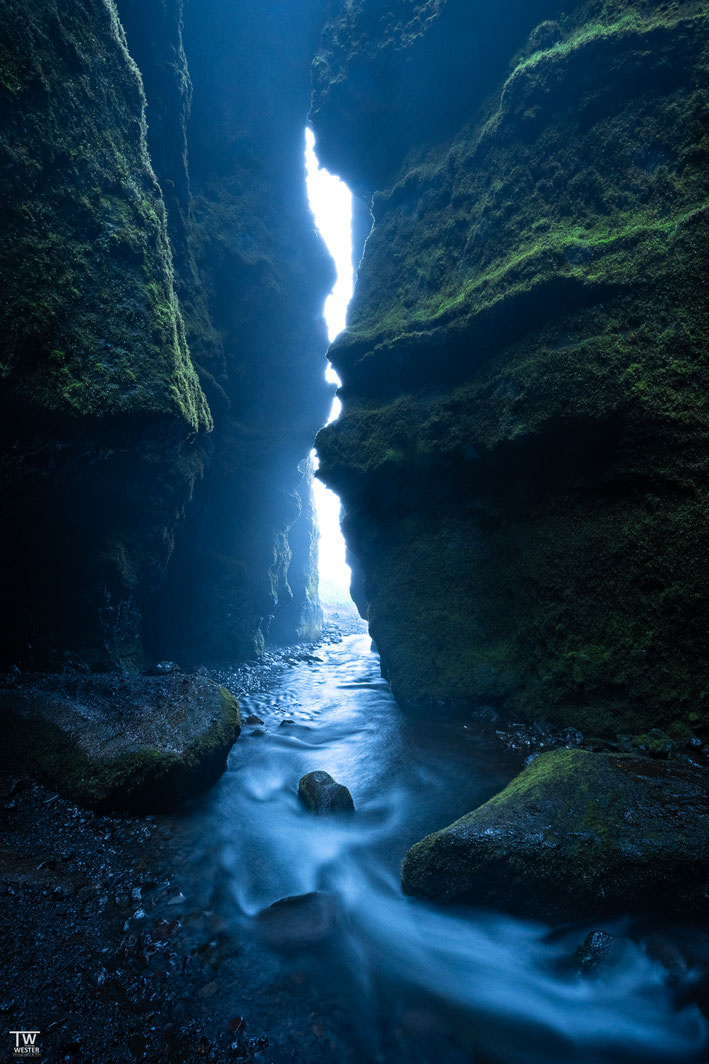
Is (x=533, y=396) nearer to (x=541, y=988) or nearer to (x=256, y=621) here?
(x=541, y=988)

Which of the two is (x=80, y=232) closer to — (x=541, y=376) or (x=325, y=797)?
(x=541, y=376)

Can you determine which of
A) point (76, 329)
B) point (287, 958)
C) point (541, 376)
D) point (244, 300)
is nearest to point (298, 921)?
point (287, 958)

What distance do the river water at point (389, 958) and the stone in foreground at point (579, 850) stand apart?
26 centimetres

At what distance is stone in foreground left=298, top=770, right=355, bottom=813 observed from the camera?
7.02 m

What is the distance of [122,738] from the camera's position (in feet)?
21.1

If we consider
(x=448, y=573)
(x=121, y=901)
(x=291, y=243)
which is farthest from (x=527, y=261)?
(x=291, y=243)

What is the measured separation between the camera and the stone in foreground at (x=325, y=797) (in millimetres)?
7020

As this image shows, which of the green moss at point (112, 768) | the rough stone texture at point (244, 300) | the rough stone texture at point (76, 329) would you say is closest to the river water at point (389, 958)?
the green moss at point (112, 768)

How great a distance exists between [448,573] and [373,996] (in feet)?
26.9

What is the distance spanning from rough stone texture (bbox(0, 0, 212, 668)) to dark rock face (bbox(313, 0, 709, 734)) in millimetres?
5827

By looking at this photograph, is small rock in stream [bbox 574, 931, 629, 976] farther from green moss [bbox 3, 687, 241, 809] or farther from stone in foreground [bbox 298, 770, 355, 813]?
green moss [bbox 3, 687, 241, 809]

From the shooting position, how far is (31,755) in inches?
248

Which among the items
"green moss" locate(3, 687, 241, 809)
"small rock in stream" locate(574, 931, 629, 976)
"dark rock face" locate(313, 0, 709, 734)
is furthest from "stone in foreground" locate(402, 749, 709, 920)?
"green moss" locate(3, 687, 241, 809)

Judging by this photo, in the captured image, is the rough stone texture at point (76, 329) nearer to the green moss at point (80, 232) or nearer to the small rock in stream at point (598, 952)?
the green moss at point (80, 232)
